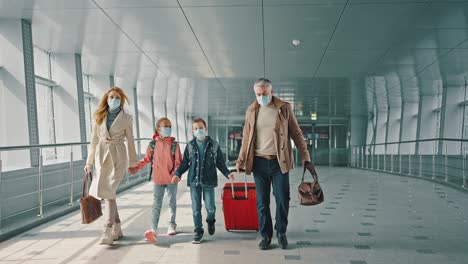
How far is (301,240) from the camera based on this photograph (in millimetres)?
4234

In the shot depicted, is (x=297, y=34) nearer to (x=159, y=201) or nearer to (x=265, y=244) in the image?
(x=159, y=201)

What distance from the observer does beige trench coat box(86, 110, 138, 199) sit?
4125 millimetres

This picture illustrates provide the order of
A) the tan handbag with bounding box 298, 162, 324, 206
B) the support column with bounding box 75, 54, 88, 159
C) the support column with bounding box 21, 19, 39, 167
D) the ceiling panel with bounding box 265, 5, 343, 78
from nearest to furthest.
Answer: the tan handbag with bounding box 298, 162, 324, 206, the ceiling panel with bounding box 265, 5, 343, 78, the support column with bounding box 21, 19, 39, 167, the support column with bounding box 75, 54, 88, 159

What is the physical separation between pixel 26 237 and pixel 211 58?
571 cm

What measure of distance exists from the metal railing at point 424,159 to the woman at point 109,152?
7033 millimetres

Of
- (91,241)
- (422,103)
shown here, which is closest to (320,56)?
(91,241)

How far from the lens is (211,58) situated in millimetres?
9328

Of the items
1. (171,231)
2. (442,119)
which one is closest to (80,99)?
(171,231)

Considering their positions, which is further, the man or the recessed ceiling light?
the recessed ceiling light

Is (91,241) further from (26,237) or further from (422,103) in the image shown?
(422,103)

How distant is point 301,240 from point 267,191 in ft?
2.12

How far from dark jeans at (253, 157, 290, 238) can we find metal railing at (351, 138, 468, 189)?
6298mm

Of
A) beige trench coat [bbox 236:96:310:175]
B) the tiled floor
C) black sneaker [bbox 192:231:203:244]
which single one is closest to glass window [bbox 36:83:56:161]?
the tiled floor

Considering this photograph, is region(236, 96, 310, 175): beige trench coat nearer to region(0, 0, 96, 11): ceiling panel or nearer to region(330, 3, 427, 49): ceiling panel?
region(330, 3, 427, 49): ceiling panel
